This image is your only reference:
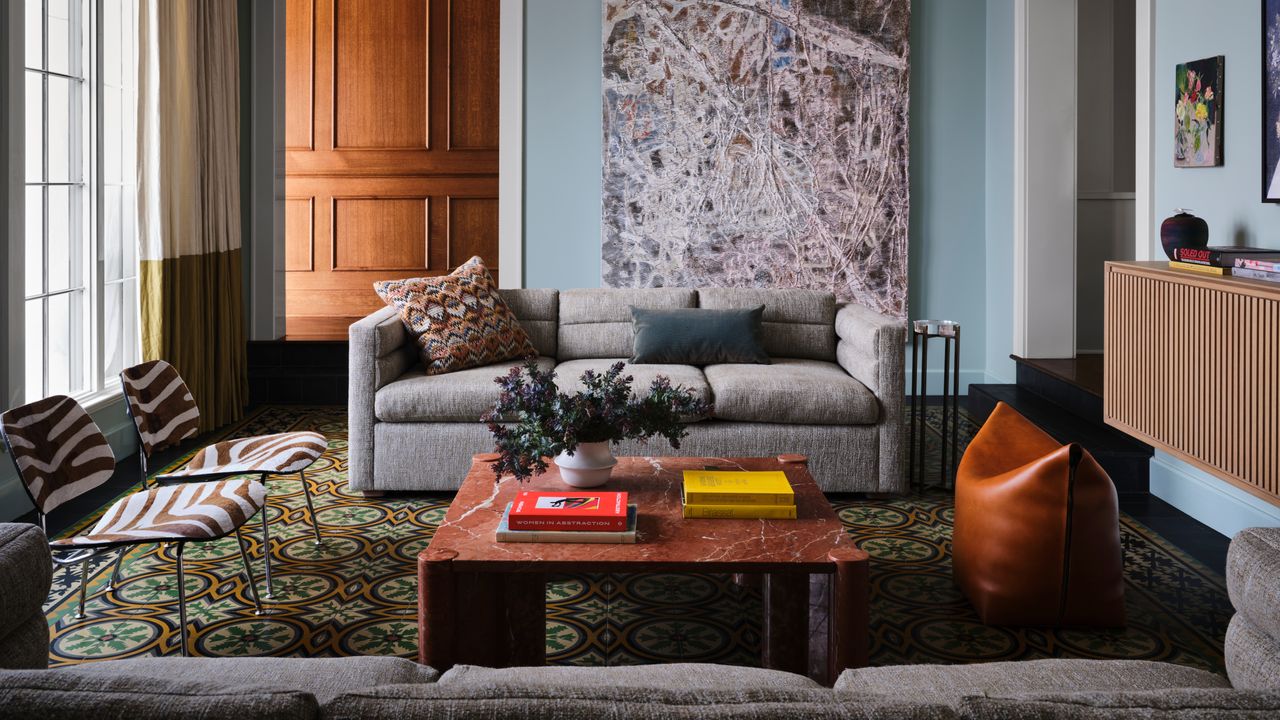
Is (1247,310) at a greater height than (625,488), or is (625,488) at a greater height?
(1247,310)

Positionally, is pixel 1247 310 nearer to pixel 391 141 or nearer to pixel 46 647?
pixel 46 647

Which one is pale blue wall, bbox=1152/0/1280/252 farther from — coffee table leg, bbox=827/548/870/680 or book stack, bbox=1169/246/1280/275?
coffee table leg, bbox=827/548/870/680

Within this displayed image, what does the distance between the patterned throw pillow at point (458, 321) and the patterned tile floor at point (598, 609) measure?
81 cm

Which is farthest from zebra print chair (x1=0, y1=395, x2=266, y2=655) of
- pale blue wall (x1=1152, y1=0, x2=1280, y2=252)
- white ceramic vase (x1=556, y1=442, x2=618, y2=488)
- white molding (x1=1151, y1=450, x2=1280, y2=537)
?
pale blue wall (x1=1152, y1=0, x2=1280, y2=252)

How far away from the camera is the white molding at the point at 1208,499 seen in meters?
3.65

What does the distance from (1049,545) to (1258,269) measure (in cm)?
107

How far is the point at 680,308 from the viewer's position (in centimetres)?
500

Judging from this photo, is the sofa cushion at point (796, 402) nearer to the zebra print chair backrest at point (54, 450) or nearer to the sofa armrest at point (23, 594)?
the zebra print chair backrest at point (54, 450)

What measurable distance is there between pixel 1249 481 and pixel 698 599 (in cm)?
161

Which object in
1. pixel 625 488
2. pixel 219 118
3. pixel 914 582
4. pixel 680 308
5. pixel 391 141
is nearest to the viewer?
pixel 625 488

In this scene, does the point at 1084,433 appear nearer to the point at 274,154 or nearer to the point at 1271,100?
the point at 1271,100

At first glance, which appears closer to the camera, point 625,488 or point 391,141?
point 625,488

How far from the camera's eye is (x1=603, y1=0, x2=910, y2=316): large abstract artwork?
6324 millimetres

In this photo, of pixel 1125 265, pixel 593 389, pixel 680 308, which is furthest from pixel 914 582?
pixel 680 308
